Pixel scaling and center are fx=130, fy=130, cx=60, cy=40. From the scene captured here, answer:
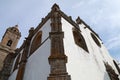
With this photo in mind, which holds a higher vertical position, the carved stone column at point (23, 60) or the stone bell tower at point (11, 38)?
the stone bell tower at point (11, 38)

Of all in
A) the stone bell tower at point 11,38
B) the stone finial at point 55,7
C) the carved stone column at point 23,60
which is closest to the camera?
the carved stone column at point 23,60

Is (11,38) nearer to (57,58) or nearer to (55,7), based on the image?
(55,7)

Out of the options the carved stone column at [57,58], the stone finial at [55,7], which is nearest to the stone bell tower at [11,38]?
the stone finial at [55,7]

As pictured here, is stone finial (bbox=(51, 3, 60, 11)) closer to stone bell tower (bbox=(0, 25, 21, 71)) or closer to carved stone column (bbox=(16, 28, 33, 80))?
carved stone column (bbox=(16, 28, 33, 80))

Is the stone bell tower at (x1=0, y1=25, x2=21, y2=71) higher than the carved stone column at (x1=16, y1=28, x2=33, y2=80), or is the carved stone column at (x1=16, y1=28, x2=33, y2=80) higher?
the stone bell tower at (x1=0, y1=25, x2=21, y2=71)

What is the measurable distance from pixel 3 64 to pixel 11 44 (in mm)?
4213

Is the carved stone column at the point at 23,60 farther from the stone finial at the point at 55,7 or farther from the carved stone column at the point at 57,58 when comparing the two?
the carved stone column at the point at 57,58

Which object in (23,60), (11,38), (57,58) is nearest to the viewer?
(57,58)

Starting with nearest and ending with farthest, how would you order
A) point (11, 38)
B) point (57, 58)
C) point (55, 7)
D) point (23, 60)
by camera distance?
point (57, 58) → point (23, 60) → point (55, 7) → point (11, 38)

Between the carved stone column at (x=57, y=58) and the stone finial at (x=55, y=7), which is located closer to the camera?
the carved stone column at (x=57, y=58)

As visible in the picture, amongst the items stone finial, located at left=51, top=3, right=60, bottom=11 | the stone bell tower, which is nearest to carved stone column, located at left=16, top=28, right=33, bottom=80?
stone finial, located at left=51, top=3, right=60, bottom=11

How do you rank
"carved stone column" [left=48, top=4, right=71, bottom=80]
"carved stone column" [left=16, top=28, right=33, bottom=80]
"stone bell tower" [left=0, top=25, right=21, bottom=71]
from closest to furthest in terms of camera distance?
"carved stone column" [left=48, top=4, right=71, bottom=80] < "carved stone column" [left=16, top=28, right=33, bottom=80] < "stone bell tower" [left=0, top=25, right=21, bottom=71]

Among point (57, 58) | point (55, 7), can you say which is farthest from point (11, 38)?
point (57, 58)

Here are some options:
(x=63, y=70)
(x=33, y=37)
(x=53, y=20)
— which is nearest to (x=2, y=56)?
(x=33, y=37)
